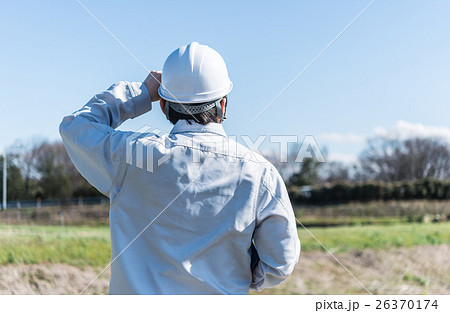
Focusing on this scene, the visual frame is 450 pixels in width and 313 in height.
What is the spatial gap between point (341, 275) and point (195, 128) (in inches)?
622

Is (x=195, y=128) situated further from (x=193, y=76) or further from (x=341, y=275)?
(x=341, y=275)

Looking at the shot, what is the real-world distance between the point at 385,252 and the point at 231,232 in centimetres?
1972

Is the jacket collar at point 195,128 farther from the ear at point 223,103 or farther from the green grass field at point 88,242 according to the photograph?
the green grass field at point 88,242

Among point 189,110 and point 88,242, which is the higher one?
point 189,110

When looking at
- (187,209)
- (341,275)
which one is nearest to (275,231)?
(187,209)

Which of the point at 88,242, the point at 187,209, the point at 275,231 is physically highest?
the point at 187,209

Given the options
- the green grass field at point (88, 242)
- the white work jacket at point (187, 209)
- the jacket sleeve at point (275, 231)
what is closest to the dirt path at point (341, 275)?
the green grass field at point (88, 242)

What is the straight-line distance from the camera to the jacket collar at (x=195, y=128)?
1815mm

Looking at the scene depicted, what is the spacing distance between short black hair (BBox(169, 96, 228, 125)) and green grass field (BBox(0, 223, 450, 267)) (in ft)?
29.7

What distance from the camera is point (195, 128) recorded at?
182 centimetres

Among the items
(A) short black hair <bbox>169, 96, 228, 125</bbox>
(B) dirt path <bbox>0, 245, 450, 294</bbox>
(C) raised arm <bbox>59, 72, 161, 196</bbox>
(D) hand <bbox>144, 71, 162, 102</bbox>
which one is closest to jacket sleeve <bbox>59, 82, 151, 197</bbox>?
(C) raised arm <bbox>59, 72, 161, 196</bbox>

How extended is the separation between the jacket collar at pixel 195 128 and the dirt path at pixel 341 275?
325 inches

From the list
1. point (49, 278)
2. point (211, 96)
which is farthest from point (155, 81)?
point (49, 278)
